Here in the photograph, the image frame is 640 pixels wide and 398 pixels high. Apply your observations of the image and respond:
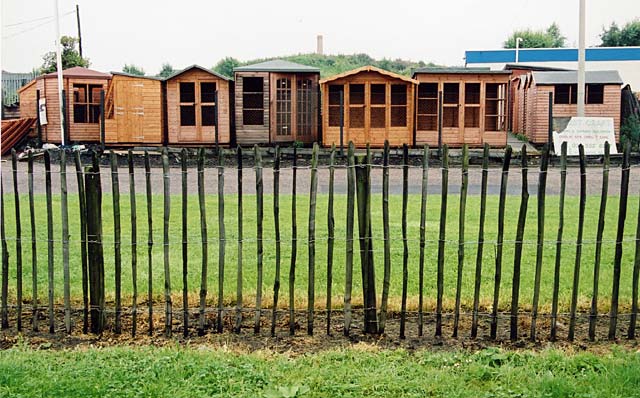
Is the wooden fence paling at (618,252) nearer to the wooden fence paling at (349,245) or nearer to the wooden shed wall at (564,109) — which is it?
the wooden fence paling at (349,245)

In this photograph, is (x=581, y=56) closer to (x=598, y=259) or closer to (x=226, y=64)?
(x=598, y=259)

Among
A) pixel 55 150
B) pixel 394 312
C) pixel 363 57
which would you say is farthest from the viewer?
pixel 363 57

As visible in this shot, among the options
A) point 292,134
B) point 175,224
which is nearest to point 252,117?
point 292,134

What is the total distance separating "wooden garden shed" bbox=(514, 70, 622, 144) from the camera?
28672 millimetres

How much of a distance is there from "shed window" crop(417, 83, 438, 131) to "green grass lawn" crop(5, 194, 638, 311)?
43.9 ft

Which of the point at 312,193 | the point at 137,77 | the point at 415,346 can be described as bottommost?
the point at 415,346

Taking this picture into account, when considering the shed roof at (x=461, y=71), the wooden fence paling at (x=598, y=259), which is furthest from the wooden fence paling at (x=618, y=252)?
the shed roof at (x=461, y=71)

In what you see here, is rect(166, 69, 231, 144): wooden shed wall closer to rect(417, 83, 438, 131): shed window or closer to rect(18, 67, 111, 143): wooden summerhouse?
rect(18, 67, 111, 143): wooden summerhouse

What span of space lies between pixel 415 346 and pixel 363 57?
179ft

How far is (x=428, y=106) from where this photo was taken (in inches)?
1118

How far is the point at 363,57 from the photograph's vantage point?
196 ft

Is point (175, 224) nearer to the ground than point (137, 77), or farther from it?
nearer to the ground

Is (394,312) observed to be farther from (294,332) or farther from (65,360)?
(65,360)

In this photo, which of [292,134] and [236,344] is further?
[292,134]
